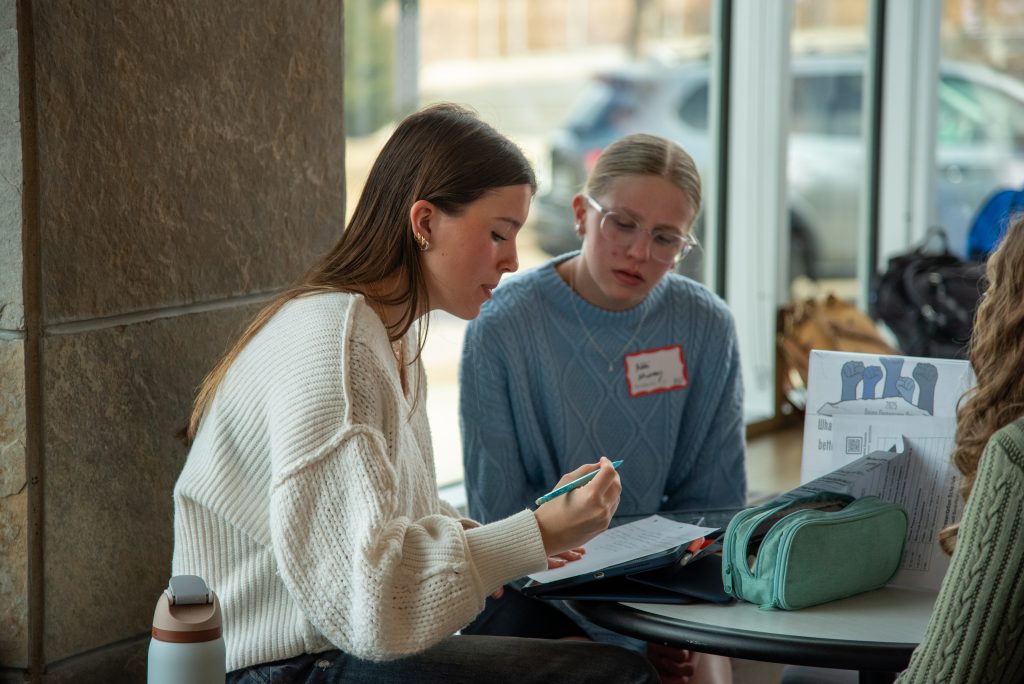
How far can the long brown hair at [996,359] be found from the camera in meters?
1.62

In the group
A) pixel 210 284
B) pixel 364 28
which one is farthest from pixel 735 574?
pixel 364 28

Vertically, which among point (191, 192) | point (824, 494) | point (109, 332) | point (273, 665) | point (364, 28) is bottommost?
point (273, 665)

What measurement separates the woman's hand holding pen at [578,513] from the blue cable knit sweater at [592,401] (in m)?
0.79

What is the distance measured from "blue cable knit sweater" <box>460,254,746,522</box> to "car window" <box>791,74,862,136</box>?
278 centimetres

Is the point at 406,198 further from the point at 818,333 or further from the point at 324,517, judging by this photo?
the point at 818,333

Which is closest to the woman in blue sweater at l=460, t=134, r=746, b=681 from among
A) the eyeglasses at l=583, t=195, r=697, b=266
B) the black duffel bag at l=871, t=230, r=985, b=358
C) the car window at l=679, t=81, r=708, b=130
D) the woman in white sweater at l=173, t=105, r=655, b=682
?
the eyeglasses at l=583, t=195, r=697, b=266

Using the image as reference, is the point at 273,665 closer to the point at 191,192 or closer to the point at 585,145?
the point at 191,192

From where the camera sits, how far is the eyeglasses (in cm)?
253

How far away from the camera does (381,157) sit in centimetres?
194

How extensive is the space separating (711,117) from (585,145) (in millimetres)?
747

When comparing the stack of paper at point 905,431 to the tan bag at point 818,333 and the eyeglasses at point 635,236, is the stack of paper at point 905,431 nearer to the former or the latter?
the eyeglasses at point 635,236

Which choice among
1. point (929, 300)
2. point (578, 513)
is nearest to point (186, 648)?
point (578, 513)

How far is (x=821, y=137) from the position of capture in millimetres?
5578

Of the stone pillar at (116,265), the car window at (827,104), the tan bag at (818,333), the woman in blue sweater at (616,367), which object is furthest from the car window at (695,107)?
the stone pillar at (116,265)
